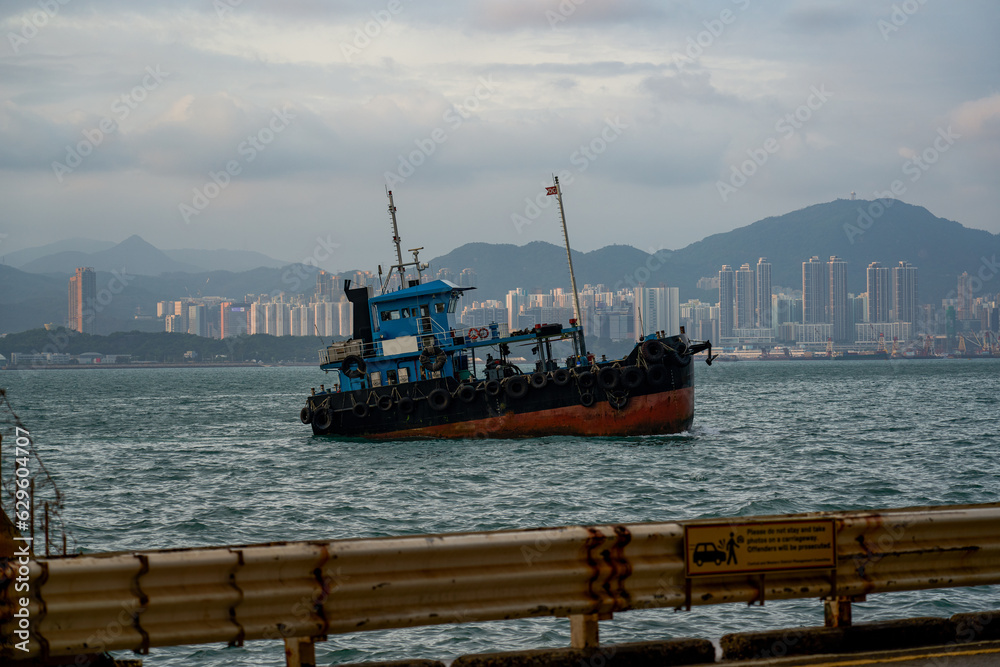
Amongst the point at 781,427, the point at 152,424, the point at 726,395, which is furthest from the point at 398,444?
the point at 726,395

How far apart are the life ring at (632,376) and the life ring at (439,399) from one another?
6259mm

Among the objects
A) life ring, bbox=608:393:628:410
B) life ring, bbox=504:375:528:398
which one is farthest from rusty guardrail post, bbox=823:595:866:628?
life ring, bbox=504:375:528:398

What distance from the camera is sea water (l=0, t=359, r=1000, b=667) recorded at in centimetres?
1133

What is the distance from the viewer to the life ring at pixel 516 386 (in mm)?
32250

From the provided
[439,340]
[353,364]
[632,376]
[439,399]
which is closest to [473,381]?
[439,399]

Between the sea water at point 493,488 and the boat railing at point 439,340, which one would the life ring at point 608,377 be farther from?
the boat railing at point 439,340

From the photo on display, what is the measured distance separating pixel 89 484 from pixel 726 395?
64.3 meters


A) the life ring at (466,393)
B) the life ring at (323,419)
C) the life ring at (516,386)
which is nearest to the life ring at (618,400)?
the life ring at (516,386)

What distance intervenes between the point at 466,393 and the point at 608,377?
509cm

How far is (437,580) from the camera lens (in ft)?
20.4

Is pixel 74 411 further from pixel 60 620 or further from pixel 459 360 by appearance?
pixel 60 620

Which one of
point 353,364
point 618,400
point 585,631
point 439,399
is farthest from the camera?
point 353,364

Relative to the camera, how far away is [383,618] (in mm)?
6148

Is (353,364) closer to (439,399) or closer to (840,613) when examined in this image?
(439,399)
